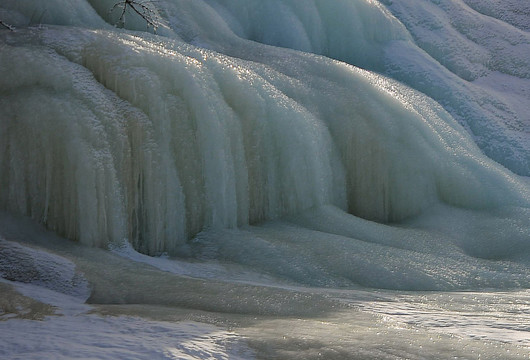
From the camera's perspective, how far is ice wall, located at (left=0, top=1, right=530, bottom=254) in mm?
6719

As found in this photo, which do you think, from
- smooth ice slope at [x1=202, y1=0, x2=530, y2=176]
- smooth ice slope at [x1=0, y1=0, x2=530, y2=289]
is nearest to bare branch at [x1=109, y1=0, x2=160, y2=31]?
smooth ice slope at [x1=0, y1=0, x2=530, y2=289]

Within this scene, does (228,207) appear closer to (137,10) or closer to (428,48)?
(137,10)

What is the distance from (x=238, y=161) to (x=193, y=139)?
0.76 meters

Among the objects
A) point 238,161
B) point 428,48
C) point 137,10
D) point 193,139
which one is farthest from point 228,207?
point 428,48

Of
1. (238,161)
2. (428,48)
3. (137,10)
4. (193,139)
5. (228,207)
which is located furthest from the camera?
(428,48)

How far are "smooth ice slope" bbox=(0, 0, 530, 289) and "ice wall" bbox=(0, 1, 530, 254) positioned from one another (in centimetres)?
2

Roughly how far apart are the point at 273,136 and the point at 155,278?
3536 mm

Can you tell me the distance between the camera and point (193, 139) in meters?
7.76

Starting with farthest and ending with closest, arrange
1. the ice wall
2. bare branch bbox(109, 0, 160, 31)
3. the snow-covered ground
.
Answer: the ice wall < bare branch bbox(109, 0, 160, 31) < the snow-covered ground

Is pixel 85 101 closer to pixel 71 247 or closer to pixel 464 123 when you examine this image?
pixel 71 247

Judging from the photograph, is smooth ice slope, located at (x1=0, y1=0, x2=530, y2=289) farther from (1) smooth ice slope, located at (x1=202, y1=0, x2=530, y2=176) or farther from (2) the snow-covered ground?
(1) smooth ice slope, located at (x1=202, y1=0, x2=530, y2=176)

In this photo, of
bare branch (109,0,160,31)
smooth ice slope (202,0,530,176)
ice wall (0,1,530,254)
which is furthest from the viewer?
smooth ice slope (202,0,530,176)

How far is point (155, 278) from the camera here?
576 centimetres

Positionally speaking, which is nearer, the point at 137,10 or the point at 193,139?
the point at 193,139
